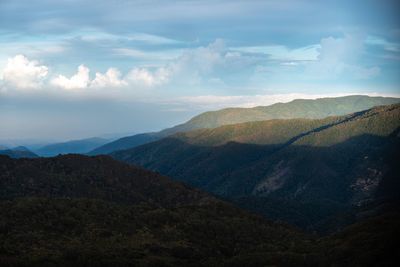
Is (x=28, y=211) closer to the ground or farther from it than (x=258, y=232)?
farther from it

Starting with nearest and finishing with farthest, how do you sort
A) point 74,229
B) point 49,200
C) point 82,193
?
point 74,229 < point 49,200 < point 82,193

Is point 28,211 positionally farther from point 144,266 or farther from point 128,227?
point 144,266

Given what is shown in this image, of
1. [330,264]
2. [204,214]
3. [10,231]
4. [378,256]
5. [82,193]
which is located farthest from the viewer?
[82,193]

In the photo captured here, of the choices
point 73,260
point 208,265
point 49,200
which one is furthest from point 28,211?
point 208,265

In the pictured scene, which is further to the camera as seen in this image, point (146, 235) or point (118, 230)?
point (118, 230)

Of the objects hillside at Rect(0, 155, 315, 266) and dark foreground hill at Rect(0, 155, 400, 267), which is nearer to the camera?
dark foreground hill at Rect(0, 155, 400, 267)

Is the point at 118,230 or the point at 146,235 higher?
the point at 118,230

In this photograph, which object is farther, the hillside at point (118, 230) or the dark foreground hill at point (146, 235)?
the hillside at point (118, 230)

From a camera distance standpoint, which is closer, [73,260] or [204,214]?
[73,260]
